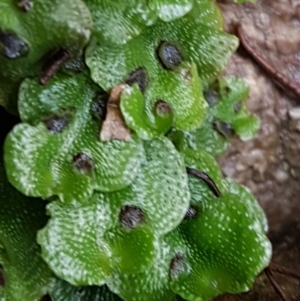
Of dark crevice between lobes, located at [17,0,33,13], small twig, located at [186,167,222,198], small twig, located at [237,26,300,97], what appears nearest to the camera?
dark crevice between lobes, located at [17,0,33,13]

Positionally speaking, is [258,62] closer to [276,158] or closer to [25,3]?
[276,158]

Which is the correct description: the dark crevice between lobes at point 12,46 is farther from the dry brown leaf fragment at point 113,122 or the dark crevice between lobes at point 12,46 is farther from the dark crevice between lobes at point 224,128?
→ the dark crevice between lobes at point 224,128

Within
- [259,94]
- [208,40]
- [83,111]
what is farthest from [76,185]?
[259,94]

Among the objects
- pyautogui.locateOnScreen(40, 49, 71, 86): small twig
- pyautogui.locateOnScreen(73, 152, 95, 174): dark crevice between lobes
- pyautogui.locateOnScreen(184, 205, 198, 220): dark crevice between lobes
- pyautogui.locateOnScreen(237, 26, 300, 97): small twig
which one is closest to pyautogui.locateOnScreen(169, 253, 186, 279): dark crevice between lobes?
pyautogui.locateOnScreen(184, 205, 198, 220): dark crevice between lobes

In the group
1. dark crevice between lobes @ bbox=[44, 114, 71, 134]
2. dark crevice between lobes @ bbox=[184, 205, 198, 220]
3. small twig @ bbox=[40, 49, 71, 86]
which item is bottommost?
dark crevice between lobes @ bbox=[184, 205, 198, 220]

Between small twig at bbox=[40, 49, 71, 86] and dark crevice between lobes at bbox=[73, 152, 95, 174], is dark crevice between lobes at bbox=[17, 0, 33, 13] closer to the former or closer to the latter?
small twig at bbox=[40, 49, 71, 86]

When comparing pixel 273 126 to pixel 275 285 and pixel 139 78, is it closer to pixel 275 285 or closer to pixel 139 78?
pixel 275 285

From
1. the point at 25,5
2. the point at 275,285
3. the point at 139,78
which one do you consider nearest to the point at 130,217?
the point at 139,78
